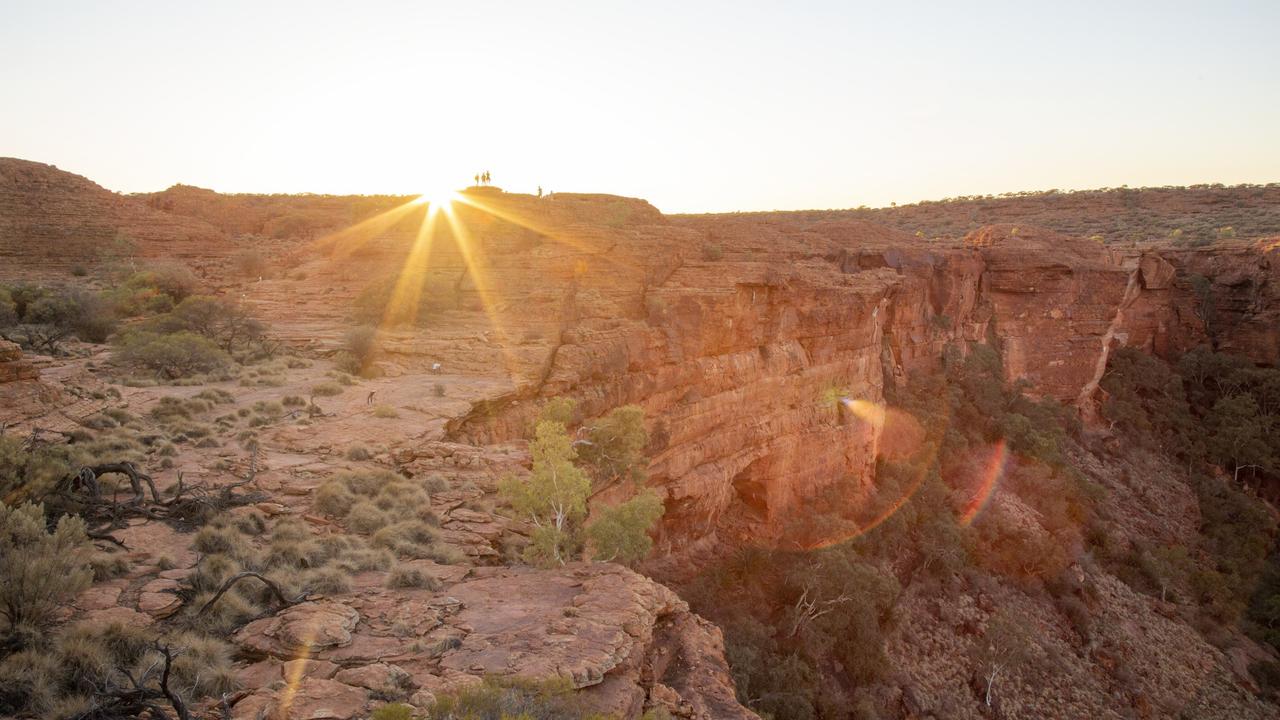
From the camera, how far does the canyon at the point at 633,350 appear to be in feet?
20.8

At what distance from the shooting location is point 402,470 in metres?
10.4

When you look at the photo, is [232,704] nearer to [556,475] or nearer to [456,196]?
[556,475]

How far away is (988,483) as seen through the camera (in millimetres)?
23891

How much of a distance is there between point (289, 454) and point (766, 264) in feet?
49.2

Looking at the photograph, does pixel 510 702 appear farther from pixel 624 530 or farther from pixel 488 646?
pixel 624 530

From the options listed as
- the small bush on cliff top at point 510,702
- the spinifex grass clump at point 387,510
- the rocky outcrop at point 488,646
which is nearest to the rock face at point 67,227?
the spinifex grass clump at point 387,510

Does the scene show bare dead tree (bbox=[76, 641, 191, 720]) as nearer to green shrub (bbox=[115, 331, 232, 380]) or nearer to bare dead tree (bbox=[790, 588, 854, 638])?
green shrub (bbox=[115, 331, 232, 380])

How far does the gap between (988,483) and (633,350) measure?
17.0 metres

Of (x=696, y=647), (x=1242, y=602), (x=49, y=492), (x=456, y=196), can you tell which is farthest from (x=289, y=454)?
(x=1242, y=602)

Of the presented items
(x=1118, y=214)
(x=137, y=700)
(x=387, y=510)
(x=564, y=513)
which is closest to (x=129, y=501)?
(x=387, y=510)

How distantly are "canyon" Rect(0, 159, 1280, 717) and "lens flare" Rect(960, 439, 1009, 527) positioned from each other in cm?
351

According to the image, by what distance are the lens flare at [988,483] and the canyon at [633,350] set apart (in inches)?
138

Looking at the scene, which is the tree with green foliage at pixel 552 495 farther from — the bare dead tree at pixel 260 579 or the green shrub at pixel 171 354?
the green shrub at pixel 171 354

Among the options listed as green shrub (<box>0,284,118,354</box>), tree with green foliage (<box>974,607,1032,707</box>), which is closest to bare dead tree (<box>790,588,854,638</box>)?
tree with green foliage (<box>974,607,1032,707</box>)
